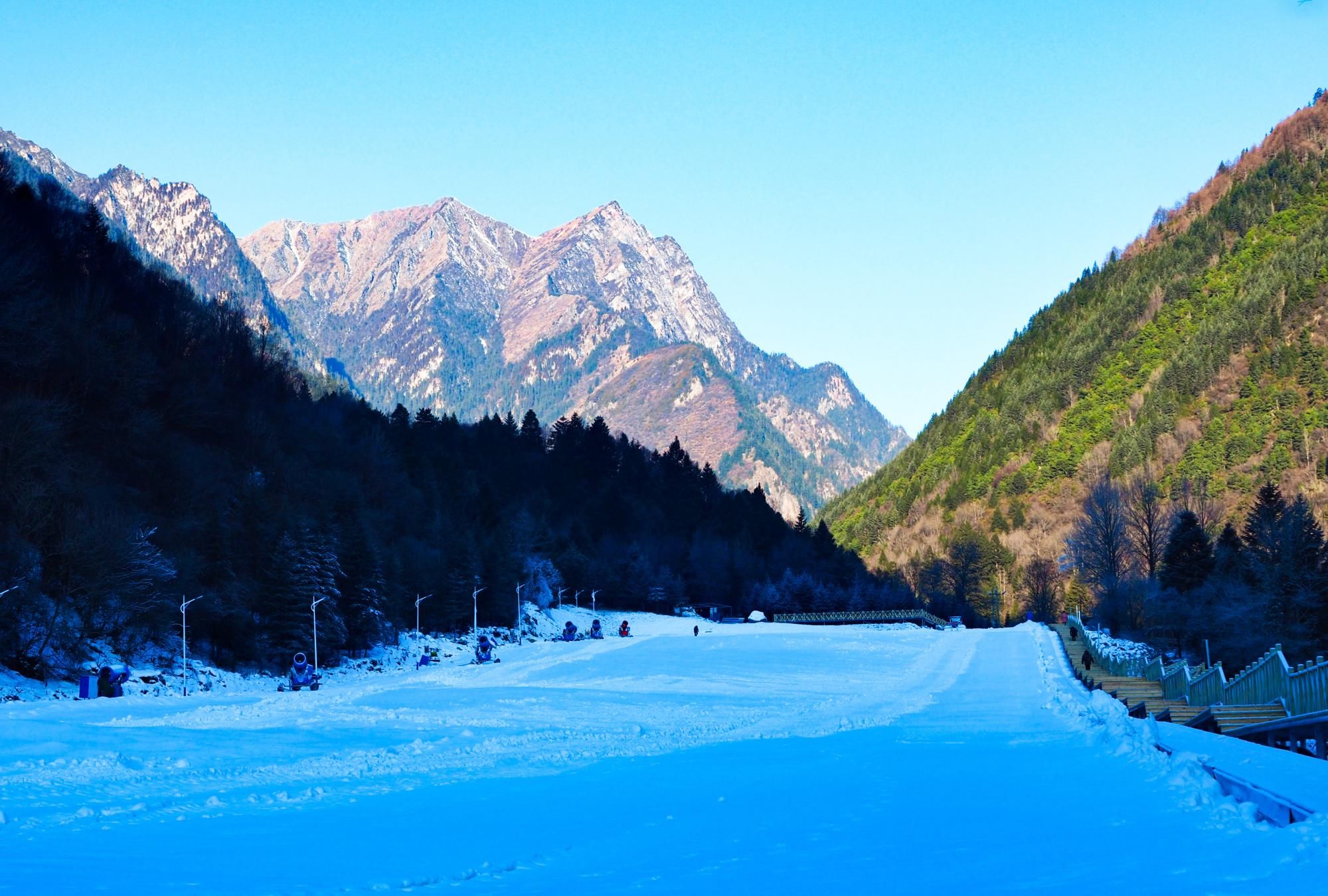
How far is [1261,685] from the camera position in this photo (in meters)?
23.0

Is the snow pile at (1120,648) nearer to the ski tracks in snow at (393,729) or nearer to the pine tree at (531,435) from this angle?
the ski tracks in snow at (393,729)

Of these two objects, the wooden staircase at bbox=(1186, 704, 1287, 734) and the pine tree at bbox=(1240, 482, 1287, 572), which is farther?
the pine tree at bbox=(1240, 482, 1287, 572)

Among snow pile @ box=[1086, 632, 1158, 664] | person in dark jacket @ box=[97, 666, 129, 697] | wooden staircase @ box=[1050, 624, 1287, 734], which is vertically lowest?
snow pile @ box=[1086, 632, 1158, 664]

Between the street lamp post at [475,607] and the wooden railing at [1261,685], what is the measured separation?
2090 inches

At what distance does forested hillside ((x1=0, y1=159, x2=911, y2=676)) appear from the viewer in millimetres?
44531

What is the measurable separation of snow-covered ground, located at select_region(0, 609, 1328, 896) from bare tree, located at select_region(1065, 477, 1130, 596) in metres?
78.3

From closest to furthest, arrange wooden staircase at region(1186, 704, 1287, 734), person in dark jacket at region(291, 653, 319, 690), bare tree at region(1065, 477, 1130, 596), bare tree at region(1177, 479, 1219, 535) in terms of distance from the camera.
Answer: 1. wooden staircase at region(1186, 704, 1287, 734)
2. person in dark jacket at region(291, 653, 319, 690)
3. bare tree at region(1065, 477, 1130, 596)
4. bare tree at region(1177, 479, 1219, 535)

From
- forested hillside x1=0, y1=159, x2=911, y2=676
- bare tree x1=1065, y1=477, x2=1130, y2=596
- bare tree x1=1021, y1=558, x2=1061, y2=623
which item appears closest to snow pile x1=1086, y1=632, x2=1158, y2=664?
bare tree x1=1065, y1=477, x2=1130, y2=596

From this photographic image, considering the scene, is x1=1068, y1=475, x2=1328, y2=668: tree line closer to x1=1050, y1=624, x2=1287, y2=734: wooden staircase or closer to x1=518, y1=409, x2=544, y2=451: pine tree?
x1=1050, y1=624, x2=1287, y2=734: wooden staircase

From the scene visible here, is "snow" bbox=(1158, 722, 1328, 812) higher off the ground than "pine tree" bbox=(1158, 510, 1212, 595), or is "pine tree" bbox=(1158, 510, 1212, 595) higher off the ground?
"pine tree" bbox=(1158, 510, 1212, 595)

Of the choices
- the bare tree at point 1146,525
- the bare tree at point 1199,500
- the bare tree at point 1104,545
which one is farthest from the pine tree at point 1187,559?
the bare tree at point 1199,500

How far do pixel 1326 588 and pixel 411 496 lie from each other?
232 feet

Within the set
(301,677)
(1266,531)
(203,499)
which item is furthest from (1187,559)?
(203,499)

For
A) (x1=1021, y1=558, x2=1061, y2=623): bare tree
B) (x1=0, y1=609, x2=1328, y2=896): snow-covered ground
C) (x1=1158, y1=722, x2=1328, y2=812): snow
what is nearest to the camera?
(x1=0, y1=609, x2=1328, y2=896): snow-covered ground
